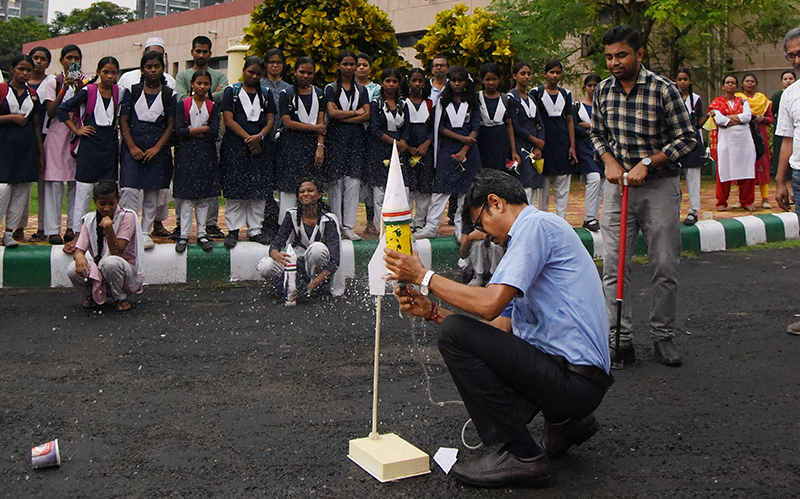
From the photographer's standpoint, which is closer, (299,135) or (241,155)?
(241,155)

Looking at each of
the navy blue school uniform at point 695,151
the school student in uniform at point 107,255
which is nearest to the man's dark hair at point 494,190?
the school student in uniform at point 107,255

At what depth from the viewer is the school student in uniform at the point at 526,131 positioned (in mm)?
8594

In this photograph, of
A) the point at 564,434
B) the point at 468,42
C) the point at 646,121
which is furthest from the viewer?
the point at 468,42

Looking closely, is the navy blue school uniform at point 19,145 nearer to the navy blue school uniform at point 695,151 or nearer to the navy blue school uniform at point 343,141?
the navy blue school uniform at point 343,141

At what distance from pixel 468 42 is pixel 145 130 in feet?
13.7

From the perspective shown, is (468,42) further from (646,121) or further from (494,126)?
(646,121)

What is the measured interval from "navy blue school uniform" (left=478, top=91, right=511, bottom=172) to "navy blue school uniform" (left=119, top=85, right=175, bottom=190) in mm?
3111

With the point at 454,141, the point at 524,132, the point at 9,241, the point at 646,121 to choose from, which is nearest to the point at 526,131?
the point at 524,132

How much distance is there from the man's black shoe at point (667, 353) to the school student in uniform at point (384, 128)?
3.82 m

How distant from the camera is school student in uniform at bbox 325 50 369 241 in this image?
26.7 ft

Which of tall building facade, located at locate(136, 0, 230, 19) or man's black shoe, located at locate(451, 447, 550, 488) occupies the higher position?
tall building facade, located at locate(136, 0, 230, 19)

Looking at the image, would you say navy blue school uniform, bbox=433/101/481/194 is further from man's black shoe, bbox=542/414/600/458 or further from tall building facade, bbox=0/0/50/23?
tall building facade, bbox=0/0/50/23

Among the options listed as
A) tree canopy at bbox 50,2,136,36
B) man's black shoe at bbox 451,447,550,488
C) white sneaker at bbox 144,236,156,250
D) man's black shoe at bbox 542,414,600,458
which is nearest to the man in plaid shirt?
man's black shoe at bbox 542,414,600,458

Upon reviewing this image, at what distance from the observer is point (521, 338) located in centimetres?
342
